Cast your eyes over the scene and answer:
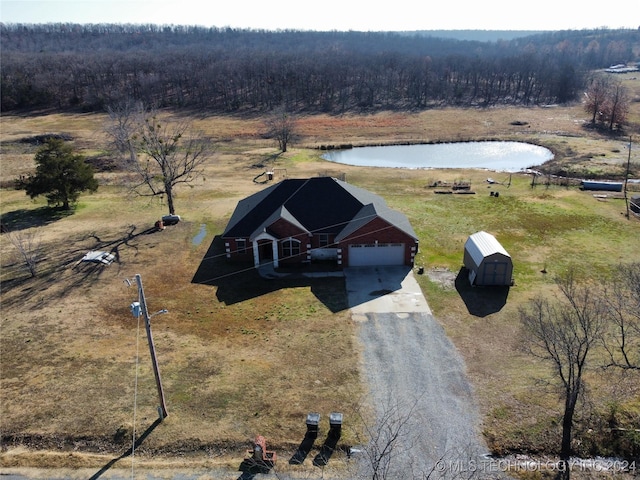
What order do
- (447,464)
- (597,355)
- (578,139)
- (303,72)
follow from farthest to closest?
1. (303,72)
2. (578,139)
3. (597,355)
4. (447,464)

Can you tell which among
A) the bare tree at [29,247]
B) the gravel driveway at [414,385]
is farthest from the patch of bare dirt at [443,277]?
the bare tree at [29,247]

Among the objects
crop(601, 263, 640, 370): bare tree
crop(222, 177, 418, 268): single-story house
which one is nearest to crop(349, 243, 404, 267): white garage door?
crop(222, 177, 418, 268): single-story house

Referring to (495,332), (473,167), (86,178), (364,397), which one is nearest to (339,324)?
(364,397)

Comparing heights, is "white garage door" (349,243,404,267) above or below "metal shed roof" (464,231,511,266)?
below

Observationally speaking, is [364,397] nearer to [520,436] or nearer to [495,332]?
[520,436]

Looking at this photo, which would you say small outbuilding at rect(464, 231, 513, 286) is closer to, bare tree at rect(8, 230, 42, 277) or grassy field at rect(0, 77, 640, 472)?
grassy field at rect(0, 77, 640, 472)

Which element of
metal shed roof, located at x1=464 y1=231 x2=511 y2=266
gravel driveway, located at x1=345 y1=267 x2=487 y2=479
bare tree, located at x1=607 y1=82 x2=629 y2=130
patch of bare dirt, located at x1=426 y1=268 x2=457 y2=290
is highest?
bare tree, located at x1=607 y1=82 x2=629 y2=130

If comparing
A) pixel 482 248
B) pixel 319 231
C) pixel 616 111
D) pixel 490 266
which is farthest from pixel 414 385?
pixel 616 111
